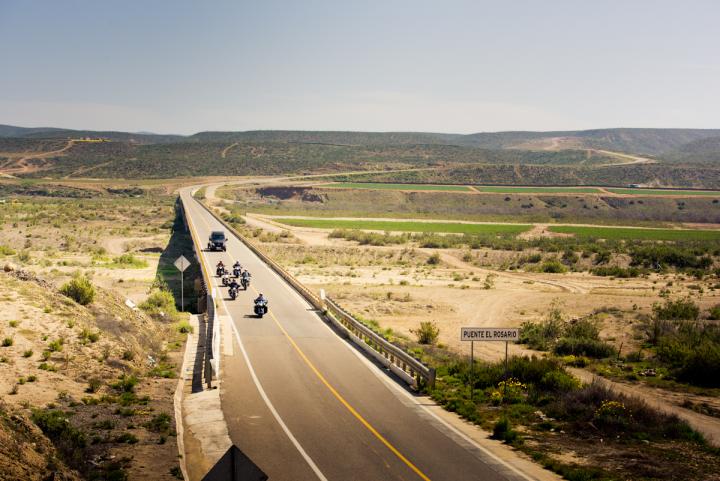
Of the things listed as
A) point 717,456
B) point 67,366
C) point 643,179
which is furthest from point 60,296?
point 643,179

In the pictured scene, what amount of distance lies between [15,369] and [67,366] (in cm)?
148

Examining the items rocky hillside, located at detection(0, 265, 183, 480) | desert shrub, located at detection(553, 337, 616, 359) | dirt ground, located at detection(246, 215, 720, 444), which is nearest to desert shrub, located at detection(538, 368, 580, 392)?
dirt ground, located at detection(246, 215, 720, 444)

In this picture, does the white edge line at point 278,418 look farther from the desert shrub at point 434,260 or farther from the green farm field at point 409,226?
the green farm field at point 409,226

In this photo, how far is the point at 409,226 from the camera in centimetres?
9238

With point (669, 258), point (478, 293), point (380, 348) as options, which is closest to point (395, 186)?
point (669, 258)

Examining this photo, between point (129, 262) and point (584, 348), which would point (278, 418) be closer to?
point (584, 348)

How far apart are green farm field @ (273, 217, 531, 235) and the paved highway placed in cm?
6002

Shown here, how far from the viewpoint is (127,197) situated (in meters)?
135

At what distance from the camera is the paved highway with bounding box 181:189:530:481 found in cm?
1371

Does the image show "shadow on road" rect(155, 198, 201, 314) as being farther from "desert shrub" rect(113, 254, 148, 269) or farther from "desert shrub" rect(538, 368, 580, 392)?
"desert shrub" rect(538, 368, 580, 392)

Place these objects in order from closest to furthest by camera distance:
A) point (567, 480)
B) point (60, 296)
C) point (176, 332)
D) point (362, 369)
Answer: point (567, 480)
point (362, 369)
point (60, 296)
point (176, 332)

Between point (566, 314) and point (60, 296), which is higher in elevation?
point (60, 296)

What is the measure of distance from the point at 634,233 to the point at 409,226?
2822 cm

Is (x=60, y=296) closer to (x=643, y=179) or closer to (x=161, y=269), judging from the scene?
(x=161, y=269)
